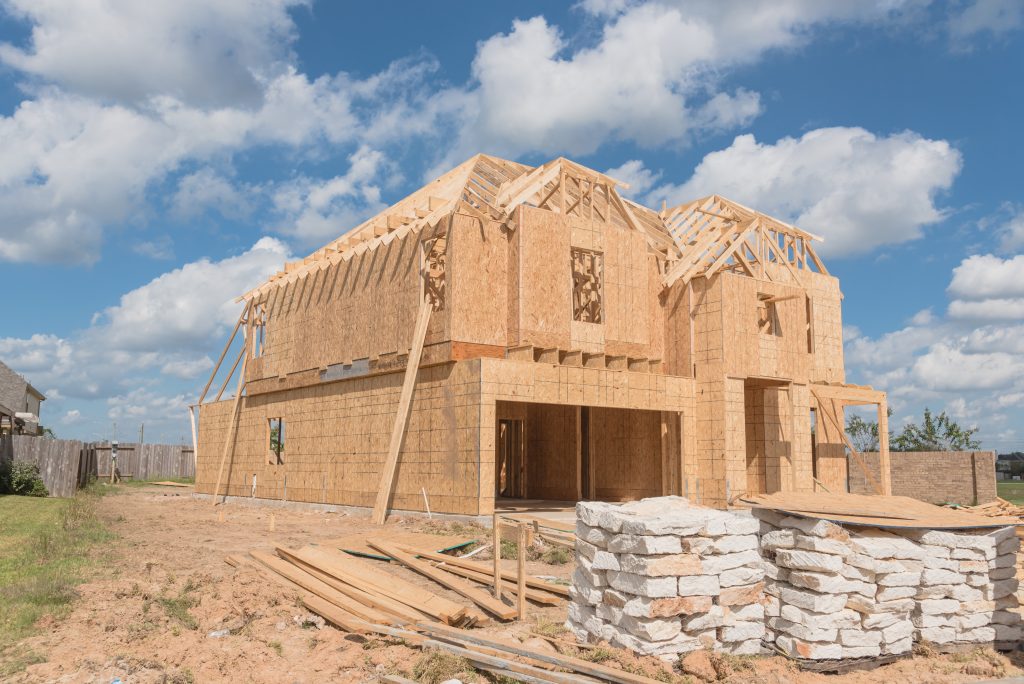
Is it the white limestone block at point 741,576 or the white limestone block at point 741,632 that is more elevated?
the white limestone block at point 741,576

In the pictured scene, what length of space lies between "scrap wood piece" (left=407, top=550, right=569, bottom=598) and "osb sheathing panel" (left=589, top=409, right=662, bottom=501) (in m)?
10.4

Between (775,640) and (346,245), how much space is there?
18784 millimetres

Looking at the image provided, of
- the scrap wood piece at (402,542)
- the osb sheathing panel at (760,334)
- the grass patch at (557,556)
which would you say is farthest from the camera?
the osb sheathing panel at (760,334)

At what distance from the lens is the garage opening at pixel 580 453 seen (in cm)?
2216

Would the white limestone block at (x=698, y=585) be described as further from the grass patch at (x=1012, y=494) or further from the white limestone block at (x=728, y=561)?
the grass patch at (x=1012, y=494)

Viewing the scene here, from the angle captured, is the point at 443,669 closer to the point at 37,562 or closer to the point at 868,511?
the point at 868,511

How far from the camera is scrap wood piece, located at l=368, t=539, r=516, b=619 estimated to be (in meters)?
9.29

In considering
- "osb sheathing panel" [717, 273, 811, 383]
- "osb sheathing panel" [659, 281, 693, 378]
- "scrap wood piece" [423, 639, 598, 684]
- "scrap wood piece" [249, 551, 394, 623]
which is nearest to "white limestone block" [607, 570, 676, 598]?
"scrap wood piece" [423, 639, 598, 684]

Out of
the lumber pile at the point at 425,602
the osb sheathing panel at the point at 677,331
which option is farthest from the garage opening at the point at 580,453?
the lumber pile at the point at 425,602

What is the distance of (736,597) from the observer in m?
7.52

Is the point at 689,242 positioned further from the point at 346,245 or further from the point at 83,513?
the point at 83,513

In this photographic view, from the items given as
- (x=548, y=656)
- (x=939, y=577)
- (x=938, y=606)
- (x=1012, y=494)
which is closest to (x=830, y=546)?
(x=939, y=577)

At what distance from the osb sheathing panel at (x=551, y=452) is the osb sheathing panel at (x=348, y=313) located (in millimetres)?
5659

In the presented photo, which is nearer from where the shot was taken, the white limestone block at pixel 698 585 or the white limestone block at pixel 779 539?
the white limestone block at pixel 698 585
